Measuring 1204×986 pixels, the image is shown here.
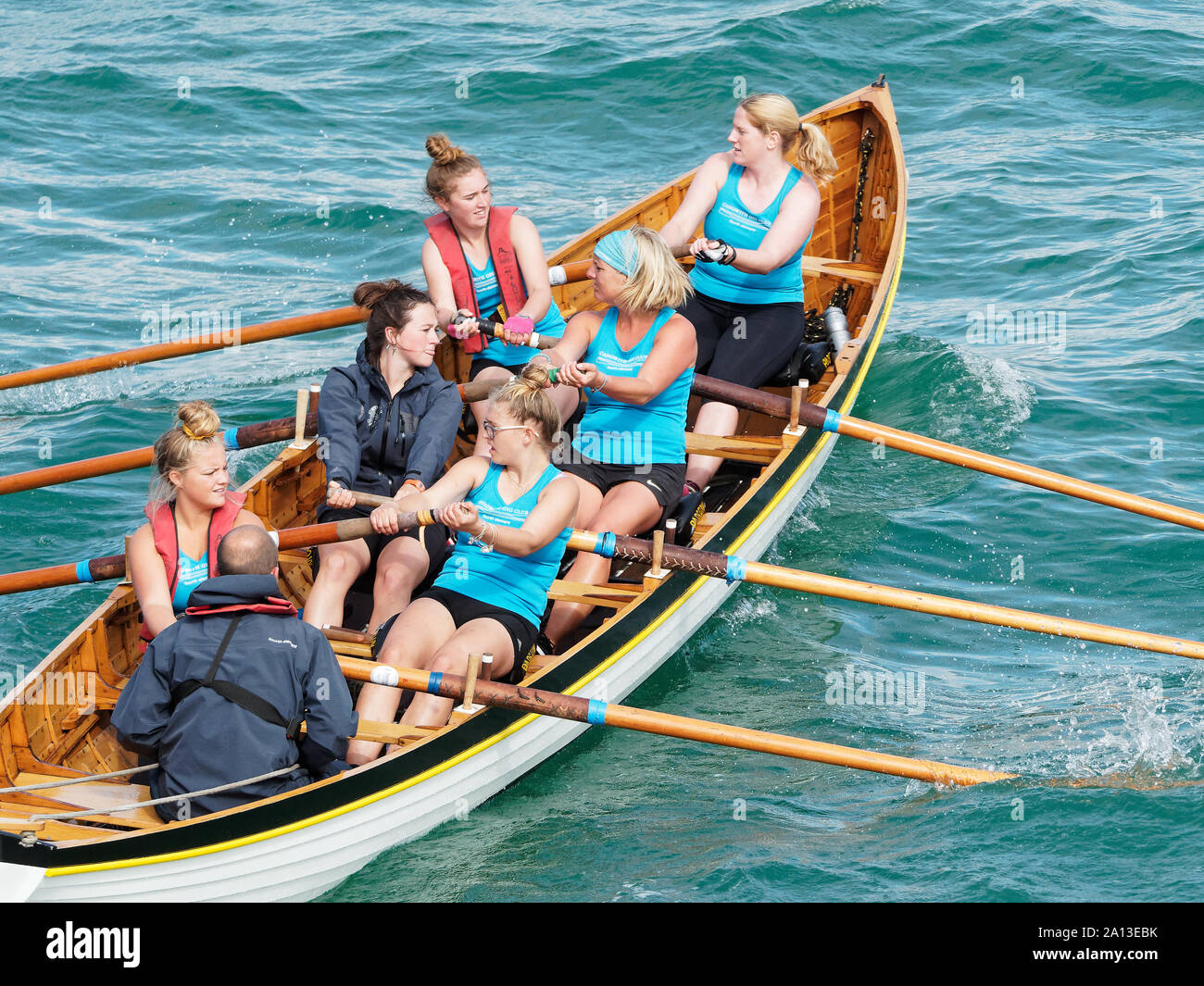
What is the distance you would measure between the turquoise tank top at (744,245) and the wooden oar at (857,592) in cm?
246

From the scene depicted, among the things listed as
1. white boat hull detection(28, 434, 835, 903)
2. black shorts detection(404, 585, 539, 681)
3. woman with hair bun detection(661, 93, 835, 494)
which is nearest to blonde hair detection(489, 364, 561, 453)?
black shorts detection(404, 585, 539, 681)

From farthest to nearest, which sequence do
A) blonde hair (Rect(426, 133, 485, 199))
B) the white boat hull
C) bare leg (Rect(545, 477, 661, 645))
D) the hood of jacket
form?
1. blonde hair (Rect(426, 133, 485, 199))
2. bare leg (Rect(545, 477, 661, 645))
3. the white boat hull
4. the hood of jacket

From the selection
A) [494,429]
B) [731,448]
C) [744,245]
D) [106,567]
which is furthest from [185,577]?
[744,245]

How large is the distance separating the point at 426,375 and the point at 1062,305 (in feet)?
22.9

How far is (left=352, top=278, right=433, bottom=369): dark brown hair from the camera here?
645cm

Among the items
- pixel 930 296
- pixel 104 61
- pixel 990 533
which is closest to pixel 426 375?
pixel 990 533

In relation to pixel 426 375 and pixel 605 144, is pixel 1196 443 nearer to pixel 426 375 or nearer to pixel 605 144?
pixel 426 375

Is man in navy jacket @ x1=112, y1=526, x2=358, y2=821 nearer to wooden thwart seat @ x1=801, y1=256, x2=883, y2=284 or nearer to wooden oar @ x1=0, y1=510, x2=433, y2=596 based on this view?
wooden oar @ x1=0, y1=510, x2=433, y2=596

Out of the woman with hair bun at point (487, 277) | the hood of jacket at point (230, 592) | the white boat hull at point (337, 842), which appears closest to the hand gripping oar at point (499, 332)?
the woman with hair bun at point (487, 277)

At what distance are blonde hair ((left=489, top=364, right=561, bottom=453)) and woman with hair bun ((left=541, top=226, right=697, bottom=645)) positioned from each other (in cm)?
71

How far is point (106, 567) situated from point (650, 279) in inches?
114

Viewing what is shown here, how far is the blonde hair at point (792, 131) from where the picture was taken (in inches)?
301

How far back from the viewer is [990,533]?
8656 mm

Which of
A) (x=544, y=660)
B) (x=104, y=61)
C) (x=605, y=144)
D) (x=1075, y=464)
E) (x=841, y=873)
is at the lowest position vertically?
(x=841, y=873)
